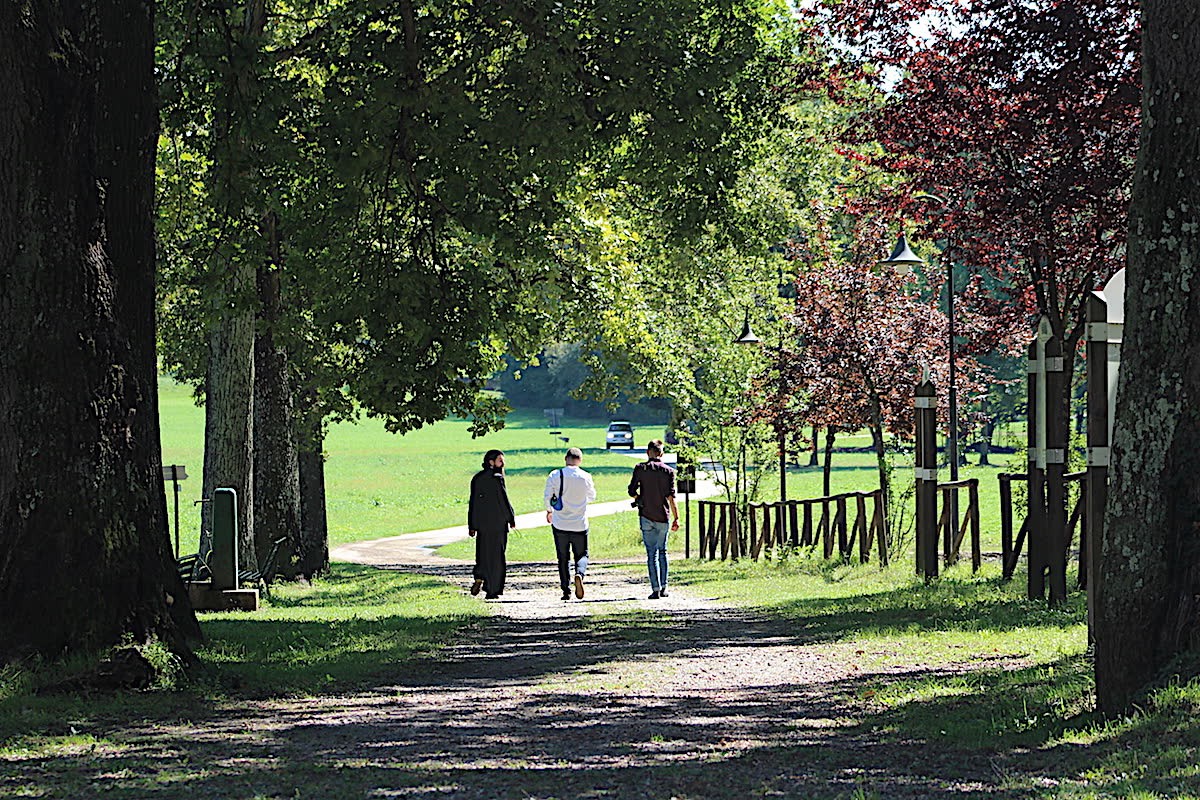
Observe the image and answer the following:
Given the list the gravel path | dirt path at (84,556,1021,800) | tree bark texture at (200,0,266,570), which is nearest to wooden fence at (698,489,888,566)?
the gravel path

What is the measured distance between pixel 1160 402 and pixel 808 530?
19021 mm

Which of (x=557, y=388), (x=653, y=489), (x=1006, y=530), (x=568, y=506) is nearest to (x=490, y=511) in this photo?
(x=568, y=506)

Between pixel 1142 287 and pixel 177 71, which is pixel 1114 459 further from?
pixel 177 71

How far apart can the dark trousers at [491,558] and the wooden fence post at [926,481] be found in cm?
472

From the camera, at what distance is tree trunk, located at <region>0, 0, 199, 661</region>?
8781 mm

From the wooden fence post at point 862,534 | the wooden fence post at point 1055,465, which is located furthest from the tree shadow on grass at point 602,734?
the wooden fence post at point 862,534

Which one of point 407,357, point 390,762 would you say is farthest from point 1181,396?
point 407,357

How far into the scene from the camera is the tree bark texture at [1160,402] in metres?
7.03

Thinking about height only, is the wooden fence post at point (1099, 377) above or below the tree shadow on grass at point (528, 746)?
above

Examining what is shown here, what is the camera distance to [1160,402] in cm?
708

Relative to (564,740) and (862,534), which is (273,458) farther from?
(564,740)

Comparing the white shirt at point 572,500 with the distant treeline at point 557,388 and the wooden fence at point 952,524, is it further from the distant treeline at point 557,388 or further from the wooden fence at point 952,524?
the distant treeline at point 557,388

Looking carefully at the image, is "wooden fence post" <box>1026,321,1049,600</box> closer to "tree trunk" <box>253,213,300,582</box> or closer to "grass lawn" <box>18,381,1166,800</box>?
"grass lawn" <box>18,381,1166,800</box>

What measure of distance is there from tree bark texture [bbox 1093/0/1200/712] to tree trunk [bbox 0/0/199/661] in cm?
541
